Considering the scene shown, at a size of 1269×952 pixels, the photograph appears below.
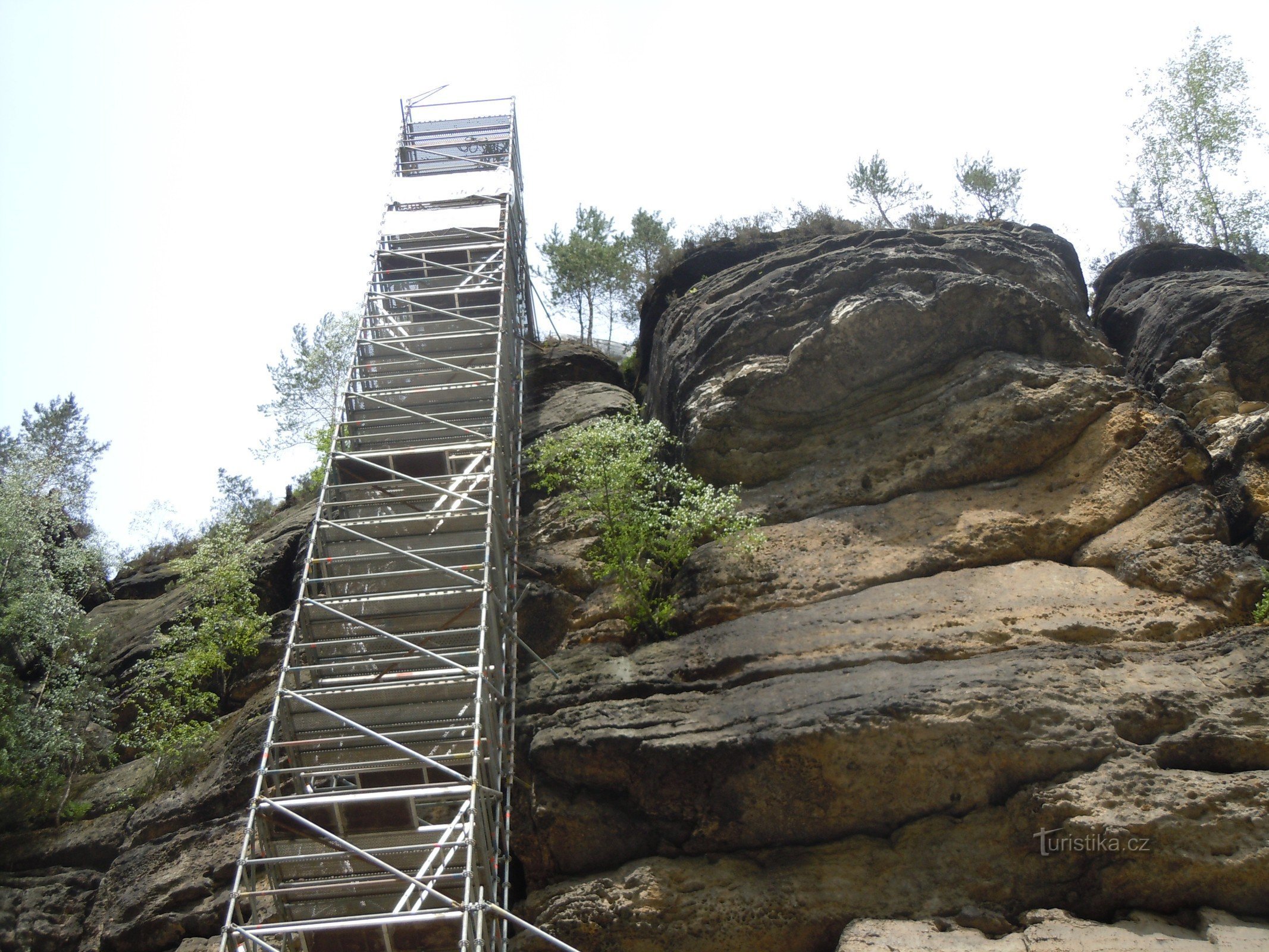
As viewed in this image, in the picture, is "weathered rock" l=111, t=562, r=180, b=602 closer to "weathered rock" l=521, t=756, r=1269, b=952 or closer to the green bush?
"weathered rock" l=521, t=756, r=1269, b=952

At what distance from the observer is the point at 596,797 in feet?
29.9

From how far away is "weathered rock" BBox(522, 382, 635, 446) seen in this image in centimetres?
1499

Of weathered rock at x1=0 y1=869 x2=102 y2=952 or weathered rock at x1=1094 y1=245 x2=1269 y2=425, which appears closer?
weathered rock at x1=0 y1=869 x2=102 y2=952

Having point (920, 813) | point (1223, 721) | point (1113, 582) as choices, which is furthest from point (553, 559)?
point (1223, 721)

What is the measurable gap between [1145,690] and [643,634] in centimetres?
518

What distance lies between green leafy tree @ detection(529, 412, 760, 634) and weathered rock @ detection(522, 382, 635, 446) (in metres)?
1.47

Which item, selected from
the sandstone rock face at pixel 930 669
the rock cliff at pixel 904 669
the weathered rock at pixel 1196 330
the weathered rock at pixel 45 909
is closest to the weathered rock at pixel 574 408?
the rock cliff at pixel 904 669

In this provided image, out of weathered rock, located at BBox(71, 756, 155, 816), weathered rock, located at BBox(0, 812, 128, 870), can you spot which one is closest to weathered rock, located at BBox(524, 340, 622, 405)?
weathered rock, located at BBox(71, 756, 155, 816)

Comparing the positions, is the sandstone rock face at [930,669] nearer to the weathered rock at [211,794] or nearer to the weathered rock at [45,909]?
the weathered rock at [211,794]

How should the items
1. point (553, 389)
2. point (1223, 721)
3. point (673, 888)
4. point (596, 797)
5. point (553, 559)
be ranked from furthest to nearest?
1. point (553, 389)
2. point (553, 559)
3. point (596, 797)
4. point (673, 888)
5. point (1223, 721)

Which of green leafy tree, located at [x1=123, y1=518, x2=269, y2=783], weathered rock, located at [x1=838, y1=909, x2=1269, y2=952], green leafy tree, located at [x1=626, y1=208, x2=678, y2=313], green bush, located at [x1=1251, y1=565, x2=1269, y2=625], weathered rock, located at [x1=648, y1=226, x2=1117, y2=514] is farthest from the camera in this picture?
green leafy tree, located at [x1=626, y1=208, x2=678, y2=313]

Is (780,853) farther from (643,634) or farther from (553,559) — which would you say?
(553,559)

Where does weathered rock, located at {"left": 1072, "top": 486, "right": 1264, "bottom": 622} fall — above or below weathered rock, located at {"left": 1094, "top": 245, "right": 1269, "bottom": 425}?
below

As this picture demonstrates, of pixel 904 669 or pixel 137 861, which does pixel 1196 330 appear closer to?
pixel 904 669
